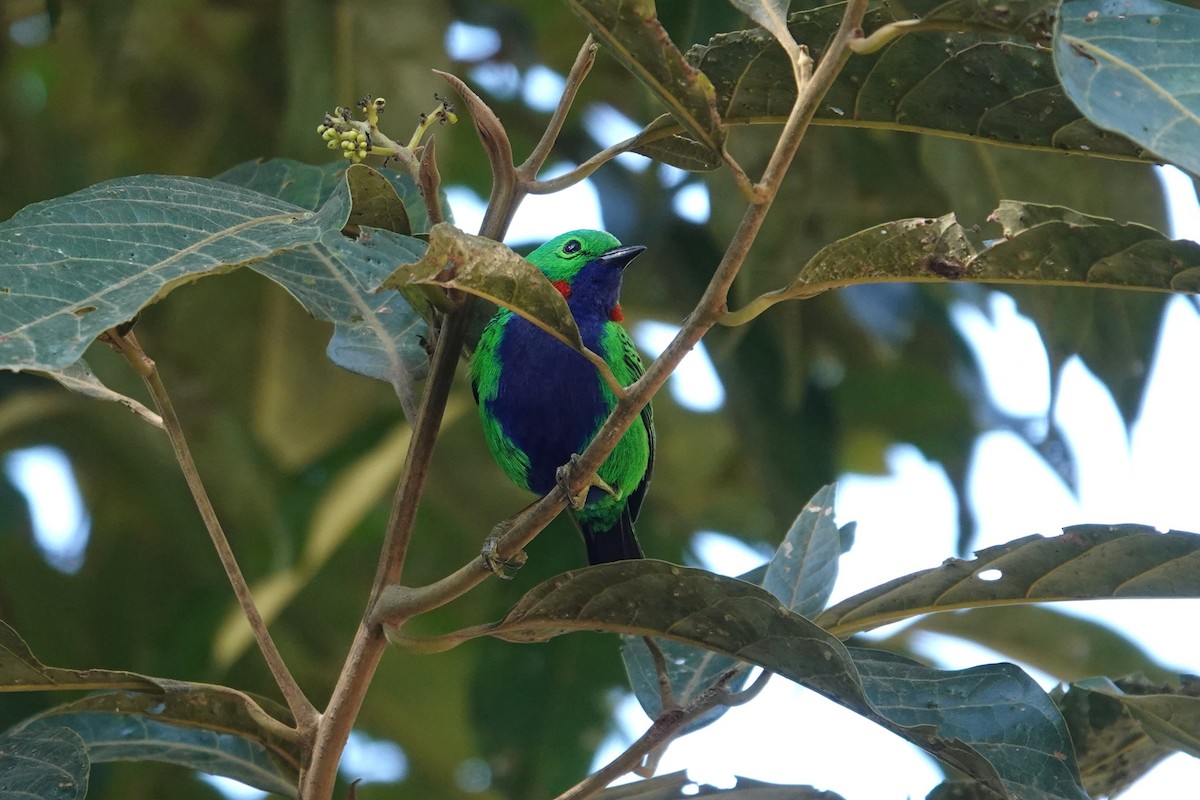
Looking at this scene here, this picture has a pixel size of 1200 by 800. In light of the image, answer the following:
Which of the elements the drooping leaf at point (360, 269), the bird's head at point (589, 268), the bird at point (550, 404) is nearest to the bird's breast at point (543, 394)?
the bird at point (550, 404)

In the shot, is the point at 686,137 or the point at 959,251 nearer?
the point at 959,251

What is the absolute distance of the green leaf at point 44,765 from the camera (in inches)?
65.3

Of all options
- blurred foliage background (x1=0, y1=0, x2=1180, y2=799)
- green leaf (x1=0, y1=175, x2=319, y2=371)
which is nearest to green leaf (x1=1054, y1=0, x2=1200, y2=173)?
green leaf (x1=0, y1=175, x2=319, y2=371)

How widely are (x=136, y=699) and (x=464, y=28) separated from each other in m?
2.38

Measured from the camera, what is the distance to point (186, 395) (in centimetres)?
400

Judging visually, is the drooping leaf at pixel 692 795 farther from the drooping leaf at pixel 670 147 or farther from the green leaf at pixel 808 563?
the drooping leaf at pixel 670 147

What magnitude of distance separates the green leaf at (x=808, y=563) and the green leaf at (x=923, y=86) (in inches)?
30.7

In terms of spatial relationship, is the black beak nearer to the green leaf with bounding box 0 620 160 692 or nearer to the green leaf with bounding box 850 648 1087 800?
the green leaf with bounding box 850 648 1087 800

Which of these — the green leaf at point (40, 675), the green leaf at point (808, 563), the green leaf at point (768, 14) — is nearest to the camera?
the green leaf at point (768, 14)

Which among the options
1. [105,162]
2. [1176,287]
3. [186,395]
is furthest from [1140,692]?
[105,162]

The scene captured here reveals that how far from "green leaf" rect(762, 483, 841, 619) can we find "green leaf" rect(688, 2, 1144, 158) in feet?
2.56

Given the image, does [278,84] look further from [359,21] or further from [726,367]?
[726,367]

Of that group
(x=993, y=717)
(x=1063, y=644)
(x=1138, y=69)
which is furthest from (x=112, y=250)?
(x=1063, y=644)

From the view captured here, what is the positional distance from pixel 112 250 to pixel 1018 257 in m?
1.05
